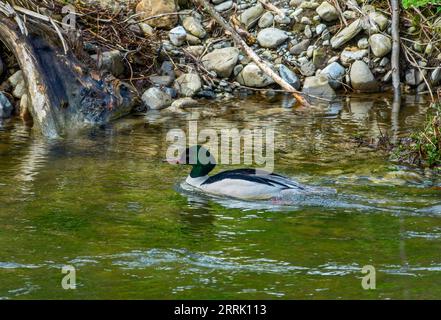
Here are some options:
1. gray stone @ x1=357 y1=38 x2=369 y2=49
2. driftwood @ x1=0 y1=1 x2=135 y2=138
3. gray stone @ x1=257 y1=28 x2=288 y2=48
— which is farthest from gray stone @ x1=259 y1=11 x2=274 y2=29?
driftwood @ x1=0 y1=1 x2=135 y2=138

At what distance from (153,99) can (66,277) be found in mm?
8108

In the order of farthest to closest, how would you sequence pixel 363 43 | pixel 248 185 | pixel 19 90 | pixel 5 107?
pixel 363 43
pixel 19 90
pixel 5 107
pixel 248 185

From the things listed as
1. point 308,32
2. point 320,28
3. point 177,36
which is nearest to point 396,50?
point 320,28

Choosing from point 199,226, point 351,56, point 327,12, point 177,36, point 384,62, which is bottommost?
point 199,226

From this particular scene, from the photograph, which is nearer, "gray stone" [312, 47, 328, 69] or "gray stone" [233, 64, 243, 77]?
"gray stone" [233, 64, 243, 77]

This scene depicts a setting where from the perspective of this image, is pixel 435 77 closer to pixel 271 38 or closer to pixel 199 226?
pixel 271 38

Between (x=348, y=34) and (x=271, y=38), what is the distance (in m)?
1.37

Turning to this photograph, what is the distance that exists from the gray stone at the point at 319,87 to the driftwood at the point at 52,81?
341cm

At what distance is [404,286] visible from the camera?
751 centimetres

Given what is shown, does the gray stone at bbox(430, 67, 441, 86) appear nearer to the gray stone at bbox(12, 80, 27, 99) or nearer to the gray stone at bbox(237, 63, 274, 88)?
the gray stone at bbox(237, 63, 274, 88)

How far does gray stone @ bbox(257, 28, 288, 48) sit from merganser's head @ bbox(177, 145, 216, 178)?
6031mm

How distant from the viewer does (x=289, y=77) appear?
643 inches

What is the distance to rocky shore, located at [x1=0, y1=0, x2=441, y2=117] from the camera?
53.4ft

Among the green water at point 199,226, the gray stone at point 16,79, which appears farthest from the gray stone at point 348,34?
the gray stone at point 16,79
